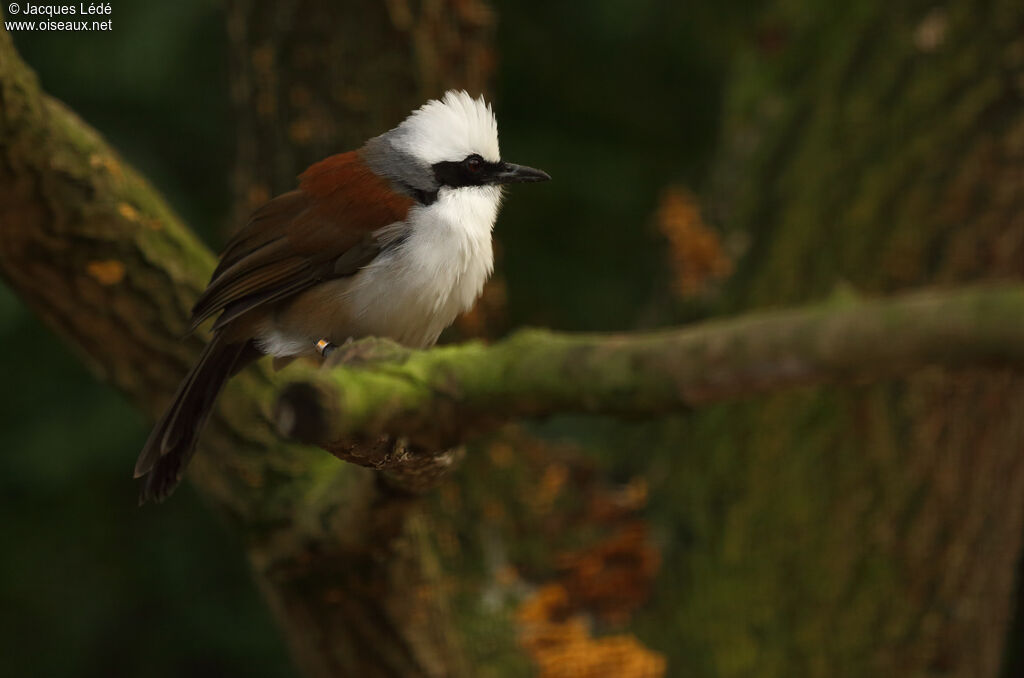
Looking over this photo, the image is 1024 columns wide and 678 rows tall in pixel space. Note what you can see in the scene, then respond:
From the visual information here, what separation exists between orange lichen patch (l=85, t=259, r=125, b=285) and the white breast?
731mm

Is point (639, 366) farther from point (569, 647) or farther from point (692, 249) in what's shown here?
point (692, 249)

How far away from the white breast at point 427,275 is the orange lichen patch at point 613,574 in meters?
1.71

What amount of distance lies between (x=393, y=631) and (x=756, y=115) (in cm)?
254

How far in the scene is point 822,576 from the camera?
14.8 ft

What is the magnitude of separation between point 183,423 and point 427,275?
732 mm

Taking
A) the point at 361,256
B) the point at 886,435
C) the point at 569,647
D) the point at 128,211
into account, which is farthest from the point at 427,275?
the point at 886,435

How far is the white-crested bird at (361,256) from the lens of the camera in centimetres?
321

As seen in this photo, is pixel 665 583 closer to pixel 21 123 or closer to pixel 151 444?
pixel 151 444

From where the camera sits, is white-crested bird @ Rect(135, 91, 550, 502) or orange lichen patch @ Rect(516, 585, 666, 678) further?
orange lichen patch @ Rect(516, 585, 666, 678)

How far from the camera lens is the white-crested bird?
321 cm

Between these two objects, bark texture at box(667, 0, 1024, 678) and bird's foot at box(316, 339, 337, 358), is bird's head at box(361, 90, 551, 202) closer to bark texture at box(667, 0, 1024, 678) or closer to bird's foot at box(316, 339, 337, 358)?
bird's foot at box(316, 339, 337, 358)

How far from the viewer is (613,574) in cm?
477

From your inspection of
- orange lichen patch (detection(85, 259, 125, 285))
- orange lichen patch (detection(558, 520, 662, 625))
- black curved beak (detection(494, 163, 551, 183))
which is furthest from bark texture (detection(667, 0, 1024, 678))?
orange lichen patch (detection(85, 259, 125, 285))

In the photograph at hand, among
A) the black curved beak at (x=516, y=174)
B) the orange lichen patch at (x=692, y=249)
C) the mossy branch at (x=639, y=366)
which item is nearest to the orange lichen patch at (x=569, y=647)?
the orange lichen patch at (x=692, y=249)
